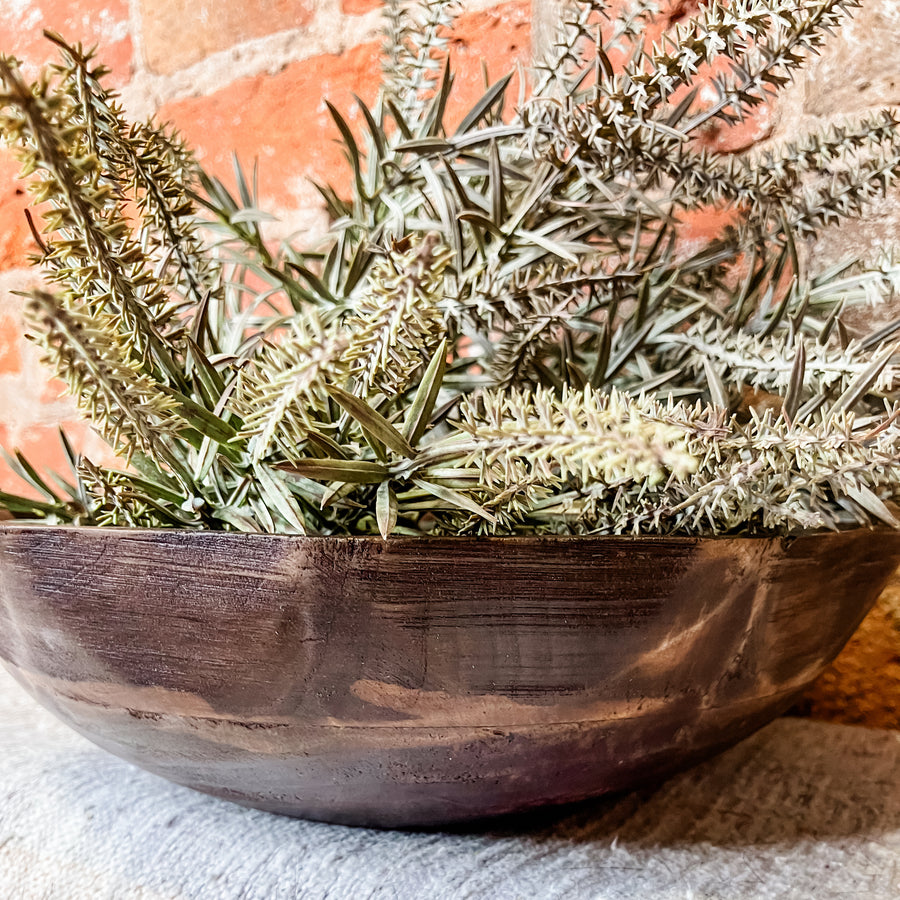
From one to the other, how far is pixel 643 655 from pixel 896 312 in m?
0.37

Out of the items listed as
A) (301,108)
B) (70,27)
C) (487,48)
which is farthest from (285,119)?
(70,27)

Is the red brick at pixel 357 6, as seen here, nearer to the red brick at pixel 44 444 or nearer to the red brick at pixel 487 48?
the red brick at pixel 487 48

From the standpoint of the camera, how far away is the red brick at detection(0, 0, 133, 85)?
928mm

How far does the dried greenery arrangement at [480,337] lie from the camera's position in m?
0.20

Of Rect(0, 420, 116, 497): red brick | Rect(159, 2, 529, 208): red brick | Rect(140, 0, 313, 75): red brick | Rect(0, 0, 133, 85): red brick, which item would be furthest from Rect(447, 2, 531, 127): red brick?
Rect(0, 420, 116, 497): red brick

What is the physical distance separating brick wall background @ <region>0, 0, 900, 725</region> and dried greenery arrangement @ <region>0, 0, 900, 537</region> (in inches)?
8.0

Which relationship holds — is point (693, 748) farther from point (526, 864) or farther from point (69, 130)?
point (69, 130)

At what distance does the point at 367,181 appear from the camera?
0.42 m

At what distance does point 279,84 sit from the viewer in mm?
822

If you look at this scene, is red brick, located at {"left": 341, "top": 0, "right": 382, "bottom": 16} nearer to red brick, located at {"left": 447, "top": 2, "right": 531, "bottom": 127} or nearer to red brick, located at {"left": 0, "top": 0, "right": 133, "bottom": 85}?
red brick, located at {"left": 447, "top": 2, "right": 531, "bottom": 127}

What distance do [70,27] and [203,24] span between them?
0.20m

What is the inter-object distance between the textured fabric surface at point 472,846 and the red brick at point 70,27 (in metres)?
0.85

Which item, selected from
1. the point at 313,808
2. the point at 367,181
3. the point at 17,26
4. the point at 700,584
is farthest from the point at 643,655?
the point at 17,26

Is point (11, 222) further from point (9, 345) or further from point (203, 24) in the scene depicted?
point (203, 24)
